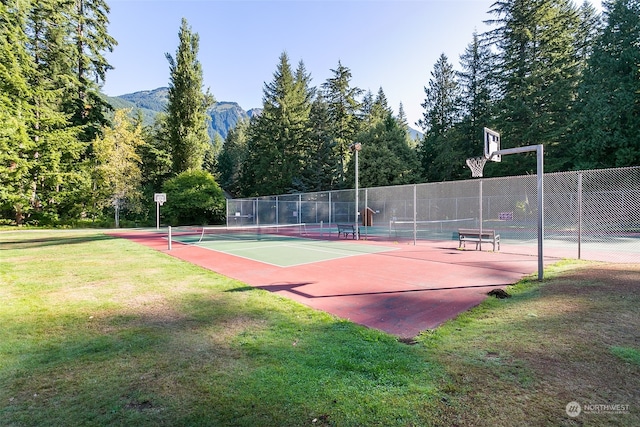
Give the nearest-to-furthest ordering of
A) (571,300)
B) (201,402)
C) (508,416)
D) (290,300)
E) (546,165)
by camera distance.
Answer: (508,416)
(201,402)
(571,300)
(290,300)
(546,165)

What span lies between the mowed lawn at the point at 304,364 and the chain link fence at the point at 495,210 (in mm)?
10658

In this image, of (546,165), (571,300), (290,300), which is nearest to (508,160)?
(546,165)

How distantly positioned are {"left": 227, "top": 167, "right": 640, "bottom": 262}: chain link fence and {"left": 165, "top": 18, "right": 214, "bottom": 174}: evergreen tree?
1726cm

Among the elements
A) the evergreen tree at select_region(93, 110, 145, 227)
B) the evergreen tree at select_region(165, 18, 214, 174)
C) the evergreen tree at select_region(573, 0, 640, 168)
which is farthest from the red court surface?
the evergreen tree at select_region(165, 18, 214, 174)

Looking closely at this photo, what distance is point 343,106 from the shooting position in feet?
156

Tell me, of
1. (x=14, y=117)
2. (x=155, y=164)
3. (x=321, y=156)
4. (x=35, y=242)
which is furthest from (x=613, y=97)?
(x=155, y=164)

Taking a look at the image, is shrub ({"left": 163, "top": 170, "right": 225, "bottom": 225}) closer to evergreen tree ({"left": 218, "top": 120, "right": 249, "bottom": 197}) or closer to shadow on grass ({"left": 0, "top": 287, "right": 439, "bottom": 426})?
evergreen tree ({"left": 218, "top": 120, "right": 249, "bottom": 197})

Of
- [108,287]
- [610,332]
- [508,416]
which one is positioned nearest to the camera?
[508,416]

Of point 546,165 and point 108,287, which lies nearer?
point 108,287

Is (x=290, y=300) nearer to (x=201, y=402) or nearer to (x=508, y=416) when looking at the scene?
(x=201, y=402)

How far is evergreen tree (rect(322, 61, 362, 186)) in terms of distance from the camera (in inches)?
1857

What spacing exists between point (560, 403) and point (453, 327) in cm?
192

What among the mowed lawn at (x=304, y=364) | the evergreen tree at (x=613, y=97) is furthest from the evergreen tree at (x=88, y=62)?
the evergreen tree at (x=613, y=97)

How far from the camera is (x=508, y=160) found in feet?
103
